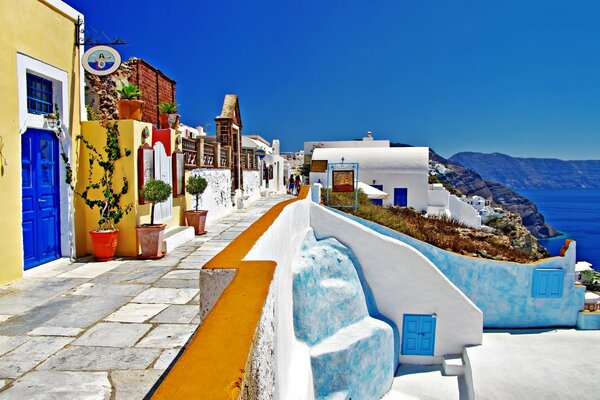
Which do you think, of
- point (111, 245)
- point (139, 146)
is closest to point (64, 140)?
point (139, 146)

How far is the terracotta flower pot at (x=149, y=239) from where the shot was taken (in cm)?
720

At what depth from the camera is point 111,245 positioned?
23.0 feet

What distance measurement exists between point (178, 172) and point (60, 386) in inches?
278

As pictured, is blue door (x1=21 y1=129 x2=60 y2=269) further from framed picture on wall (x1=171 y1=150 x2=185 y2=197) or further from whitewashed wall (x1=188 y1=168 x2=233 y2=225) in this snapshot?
whitewashed wall (x1=188 y1=168 x2=233 y2=225)

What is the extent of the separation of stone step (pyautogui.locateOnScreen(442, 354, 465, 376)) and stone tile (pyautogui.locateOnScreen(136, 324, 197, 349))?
372 inches

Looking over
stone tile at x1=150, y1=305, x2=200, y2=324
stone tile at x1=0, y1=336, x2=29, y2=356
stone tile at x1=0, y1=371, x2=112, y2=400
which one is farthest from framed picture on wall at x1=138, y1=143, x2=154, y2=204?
stone tile at x1=0, y1=371, x2=112, y2=400

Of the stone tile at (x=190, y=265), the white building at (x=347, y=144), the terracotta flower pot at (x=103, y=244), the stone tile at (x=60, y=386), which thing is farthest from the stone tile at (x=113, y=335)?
the white building at (x=347, y=144)

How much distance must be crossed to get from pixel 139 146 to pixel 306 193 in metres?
4.26

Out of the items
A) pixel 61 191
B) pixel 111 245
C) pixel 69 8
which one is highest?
pixel 69 8

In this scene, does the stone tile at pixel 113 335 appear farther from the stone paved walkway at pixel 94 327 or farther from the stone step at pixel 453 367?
the stone step at pixel 453 367

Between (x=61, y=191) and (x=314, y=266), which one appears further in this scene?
(x=314, y=266)

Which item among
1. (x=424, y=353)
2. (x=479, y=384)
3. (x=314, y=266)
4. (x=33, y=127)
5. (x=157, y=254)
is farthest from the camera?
(x=424, y=353)

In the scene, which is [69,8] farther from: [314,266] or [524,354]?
[524,354]

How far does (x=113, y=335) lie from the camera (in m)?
3.96
